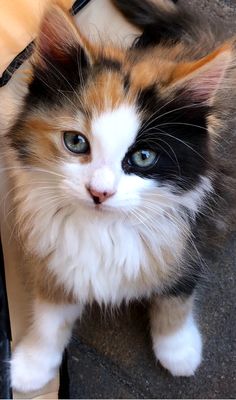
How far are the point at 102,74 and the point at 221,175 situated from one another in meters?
0.32

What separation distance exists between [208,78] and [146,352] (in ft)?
2.76

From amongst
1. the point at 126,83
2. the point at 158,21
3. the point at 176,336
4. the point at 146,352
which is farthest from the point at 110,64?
the point at 146,352

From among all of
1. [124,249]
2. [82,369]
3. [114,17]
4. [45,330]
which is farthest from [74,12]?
[82,369]

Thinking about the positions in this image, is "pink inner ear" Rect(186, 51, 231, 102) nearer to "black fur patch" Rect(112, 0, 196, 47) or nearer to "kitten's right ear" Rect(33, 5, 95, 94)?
"kitten's right ear" Rect(33, 5, 95, 94)

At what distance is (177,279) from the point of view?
1.20 meters

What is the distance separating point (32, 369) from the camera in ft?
4.50

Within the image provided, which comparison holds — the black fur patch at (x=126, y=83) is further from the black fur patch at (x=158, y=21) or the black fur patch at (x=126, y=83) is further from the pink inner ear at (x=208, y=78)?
the black fur patch at (x=158, y=21)

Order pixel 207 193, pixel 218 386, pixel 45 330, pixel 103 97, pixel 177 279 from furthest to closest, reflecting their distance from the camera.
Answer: pixel 218 386 < pixel 45 330 < pixel 177 279 < pixel 207 193 < pixel 103 97

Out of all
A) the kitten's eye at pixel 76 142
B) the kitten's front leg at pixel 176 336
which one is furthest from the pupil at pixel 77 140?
the kitten's front leg at pixel 176 336

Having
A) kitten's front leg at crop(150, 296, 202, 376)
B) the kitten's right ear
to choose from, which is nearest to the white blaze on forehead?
the kitten's right ear

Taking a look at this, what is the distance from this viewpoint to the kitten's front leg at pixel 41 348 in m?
1.34

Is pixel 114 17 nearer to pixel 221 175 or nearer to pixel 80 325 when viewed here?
pixel 221 175

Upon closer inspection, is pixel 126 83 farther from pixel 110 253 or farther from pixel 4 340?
pixel 4 340

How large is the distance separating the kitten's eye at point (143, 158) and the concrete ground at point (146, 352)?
56 cm
